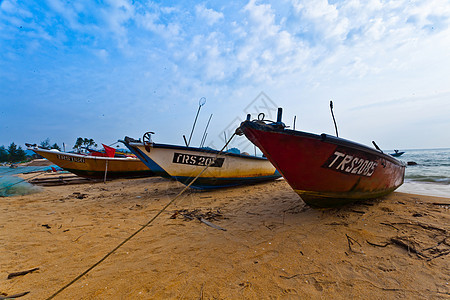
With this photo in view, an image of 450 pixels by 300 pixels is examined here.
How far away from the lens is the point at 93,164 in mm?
9602

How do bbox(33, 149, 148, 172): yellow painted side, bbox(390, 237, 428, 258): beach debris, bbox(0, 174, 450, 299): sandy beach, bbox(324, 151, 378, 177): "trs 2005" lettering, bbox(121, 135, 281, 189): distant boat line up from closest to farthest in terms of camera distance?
bbox(0, 174, 450, 299): sandy beach, bbox(390, 237, 428, 258): beach debris, bbox(324, 151, 378, 177): "trs 2005" lettering, bbox(121, 135, 281, 189): distant boat, bbox(33, 149, 148, 172): yellow painted side

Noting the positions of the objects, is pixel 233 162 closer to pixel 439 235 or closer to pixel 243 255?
pixel 243 255

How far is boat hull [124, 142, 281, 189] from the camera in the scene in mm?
5789

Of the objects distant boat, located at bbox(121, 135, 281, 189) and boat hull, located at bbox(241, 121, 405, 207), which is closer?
boat hull, located at bbox(241, 121, 405, 207)

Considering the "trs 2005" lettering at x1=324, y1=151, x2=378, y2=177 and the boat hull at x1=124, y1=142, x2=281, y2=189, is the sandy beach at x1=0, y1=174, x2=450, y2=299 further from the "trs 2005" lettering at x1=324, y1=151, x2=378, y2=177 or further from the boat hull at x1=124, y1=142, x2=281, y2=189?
the boat hull at x1=124, y1=142, x2=281, y2=189

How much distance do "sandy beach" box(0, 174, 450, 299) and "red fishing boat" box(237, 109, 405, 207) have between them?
18.0 inches

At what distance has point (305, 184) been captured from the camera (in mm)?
3195

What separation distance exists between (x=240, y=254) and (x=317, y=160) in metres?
1.88

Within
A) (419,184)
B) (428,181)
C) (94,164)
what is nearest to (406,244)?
(419,184)

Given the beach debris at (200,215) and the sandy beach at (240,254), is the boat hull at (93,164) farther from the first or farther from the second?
the beach debris at (200,215)

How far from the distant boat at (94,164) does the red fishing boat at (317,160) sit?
928 centimetres

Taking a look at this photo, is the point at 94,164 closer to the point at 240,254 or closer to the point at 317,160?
the point at 240,254

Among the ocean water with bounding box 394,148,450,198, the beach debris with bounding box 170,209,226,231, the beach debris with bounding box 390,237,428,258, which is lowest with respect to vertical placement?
the beach debris with bounding box 170,209,226,231

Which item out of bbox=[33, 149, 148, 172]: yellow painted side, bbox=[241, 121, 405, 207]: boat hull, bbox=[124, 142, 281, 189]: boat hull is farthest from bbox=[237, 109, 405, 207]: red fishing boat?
bbox=[33, 149, 148, 172]: yellow painted side
